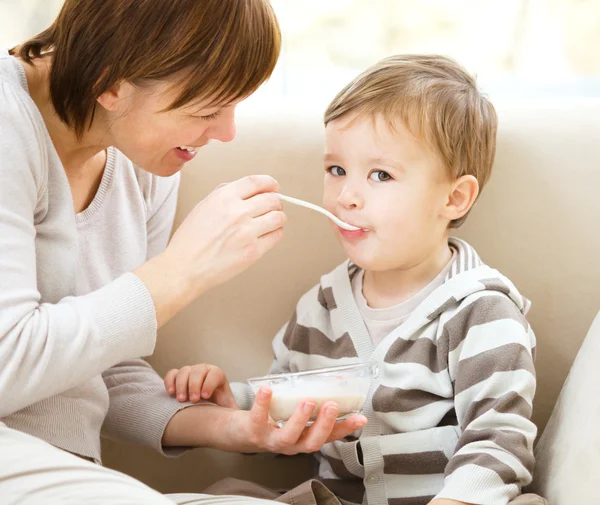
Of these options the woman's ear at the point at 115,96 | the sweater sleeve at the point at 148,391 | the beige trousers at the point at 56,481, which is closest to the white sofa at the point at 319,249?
the sweater sleeve at the point at 148,391

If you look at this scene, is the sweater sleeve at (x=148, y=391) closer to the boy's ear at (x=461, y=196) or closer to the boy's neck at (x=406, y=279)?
the boy's neck at (x=406, y=279)

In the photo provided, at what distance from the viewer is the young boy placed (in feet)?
4.03

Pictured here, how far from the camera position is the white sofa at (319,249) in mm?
1479

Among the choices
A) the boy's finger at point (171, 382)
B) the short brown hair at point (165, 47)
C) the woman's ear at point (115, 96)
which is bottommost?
the boy's finger at point (171, 382)

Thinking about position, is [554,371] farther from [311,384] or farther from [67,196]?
[67,196]

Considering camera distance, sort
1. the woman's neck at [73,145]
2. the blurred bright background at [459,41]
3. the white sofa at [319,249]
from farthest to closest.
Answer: the blurred bright background at [459,41], the white sofa at [319,249], the woman's neck at [73,145]

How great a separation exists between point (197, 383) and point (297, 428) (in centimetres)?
33

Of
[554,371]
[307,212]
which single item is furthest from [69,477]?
[554,371]

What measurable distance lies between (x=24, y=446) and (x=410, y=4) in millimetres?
1534

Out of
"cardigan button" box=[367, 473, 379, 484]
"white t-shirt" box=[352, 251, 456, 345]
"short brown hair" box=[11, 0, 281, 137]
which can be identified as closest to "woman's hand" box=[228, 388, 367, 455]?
"cardigan button" box=[367, 473, 379, 484]

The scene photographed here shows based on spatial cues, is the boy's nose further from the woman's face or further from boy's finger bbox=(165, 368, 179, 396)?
boy's finger bbox=(165, 368, 179, 396)

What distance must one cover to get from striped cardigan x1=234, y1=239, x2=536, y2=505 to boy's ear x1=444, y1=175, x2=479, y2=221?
0.08 meters

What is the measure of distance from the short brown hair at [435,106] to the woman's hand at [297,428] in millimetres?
472

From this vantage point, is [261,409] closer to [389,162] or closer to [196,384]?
[196,384]
